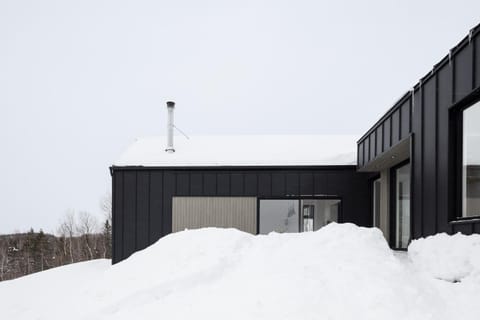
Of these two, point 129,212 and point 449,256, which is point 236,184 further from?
point 449,256

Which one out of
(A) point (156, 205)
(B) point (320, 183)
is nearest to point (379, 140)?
(B) point (320, 183)

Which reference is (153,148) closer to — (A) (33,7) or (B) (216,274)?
(B) (216,274)

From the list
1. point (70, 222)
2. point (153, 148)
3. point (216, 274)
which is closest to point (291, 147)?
point (153, 148)

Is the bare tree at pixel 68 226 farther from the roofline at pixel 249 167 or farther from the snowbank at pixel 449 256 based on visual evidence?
the snowbank at pixel 449 256

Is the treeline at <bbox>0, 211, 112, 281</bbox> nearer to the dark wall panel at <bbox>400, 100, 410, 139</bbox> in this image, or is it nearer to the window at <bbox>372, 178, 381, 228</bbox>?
the window at <bbox>372, 178, 381, 228</bbox>

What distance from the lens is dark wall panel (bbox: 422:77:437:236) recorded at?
545cm

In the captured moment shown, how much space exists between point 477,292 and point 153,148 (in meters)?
10.5

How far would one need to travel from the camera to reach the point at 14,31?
4219cm

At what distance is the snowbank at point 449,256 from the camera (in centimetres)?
409

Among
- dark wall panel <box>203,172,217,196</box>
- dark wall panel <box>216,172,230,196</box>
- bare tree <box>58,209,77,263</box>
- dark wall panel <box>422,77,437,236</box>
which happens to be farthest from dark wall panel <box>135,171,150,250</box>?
bare tree <box>58,209,77,263</box>

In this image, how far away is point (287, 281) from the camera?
4355mm

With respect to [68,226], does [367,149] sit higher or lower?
higher

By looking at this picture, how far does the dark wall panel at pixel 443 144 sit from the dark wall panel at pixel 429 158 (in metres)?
0.13

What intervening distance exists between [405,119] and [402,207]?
2624mm
